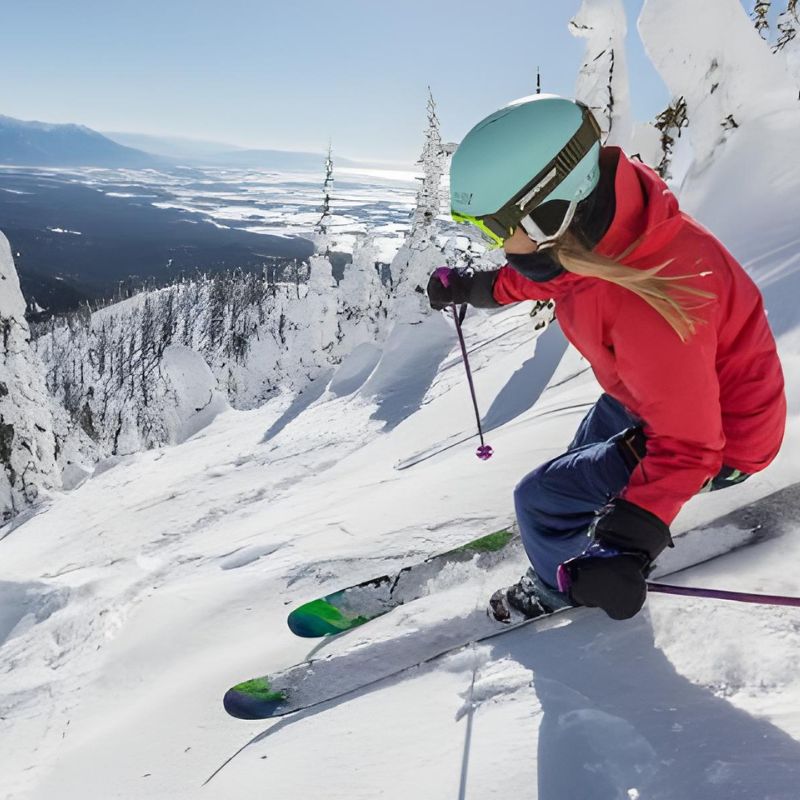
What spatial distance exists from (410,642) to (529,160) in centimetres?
209

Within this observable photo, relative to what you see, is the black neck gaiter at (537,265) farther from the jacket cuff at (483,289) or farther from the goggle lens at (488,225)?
the jacket cuff at (483,289)

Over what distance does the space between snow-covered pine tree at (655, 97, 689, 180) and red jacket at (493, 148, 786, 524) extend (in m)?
9.14

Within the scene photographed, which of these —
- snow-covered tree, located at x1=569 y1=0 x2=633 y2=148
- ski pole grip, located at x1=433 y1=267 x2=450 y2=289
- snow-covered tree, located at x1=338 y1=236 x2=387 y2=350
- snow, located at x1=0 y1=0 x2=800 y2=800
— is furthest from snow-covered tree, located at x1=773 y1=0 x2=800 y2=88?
snow-covered tree, located at x1=338 y1=236 x2=387 y2=350

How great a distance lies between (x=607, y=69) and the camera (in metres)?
12.6

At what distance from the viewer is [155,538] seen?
20.0ft

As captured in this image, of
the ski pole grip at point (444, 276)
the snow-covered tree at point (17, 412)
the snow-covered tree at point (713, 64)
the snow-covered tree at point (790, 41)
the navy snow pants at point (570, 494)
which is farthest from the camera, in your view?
the snow-covered tree at point (17, 412)

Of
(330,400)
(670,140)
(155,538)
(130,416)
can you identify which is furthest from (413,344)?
(130,416)

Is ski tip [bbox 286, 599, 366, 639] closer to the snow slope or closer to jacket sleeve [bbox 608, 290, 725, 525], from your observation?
the snow slope

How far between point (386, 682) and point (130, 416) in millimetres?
55218

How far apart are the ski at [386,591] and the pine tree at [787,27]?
16264 mm

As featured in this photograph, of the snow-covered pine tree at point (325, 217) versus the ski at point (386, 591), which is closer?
the ski at point (386, 591)

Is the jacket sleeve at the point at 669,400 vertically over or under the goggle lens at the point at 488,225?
under

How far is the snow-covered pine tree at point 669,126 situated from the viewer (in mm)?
9758

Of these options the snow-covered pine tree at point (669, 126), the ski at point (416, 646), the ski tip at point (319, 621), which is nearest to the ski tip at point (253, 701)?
the ski at point (416, 646)
